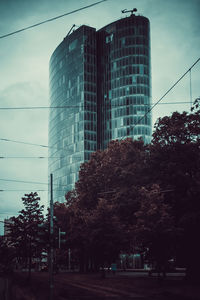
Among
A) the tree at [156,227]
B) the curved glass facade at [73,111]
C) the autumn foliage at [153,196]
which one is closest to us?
the tree at [156,227]

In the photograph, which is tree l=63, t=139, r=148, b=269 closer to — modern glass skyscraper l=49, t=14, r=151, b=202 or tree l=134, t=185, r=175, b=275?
tree l=134, t=185, r=175, b=275

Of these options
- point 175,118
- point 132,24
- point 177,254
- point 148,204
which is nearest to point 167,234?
point 148,204

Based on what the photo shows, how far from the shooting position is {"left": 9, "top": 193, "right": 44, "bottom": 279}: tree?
131 feet

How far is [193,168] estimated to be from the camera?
34500mm

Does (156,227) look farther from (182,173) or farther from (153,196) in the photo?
(182,173)

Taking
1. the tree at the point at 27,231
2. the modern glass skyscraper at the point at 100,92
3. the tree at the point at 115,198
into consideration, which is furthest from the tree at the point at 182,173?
the modern glass skyscraper at the point at 100,92

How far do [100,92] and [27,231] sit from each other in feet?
337

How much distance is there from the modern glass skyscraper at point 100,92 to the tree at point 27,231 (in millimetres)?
81428

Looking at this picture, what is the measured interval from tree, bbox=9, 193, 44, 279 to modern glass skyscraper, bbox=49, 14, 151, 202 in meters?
81.4

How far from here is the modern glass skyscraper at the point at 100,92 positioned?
129m

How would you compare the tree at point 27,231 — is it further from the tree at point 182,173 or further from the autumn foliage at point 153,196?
the tree at point 182,173

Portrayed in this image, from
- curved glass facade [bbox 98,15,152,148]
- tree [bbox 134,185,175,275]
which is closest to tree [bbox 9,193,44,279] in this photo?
tree [bbox 134,185,175,275]

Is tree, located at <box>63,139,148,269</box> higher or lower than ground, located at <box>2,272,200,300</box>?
higher

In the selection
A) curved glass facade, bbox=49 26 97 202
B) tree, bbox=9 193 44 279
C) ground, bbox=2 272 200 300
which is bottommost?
ground, bbox=2 272 200 300
